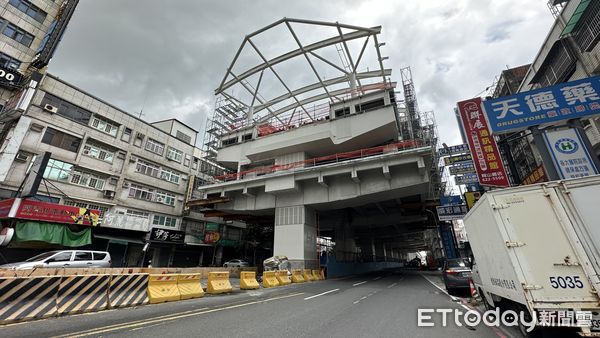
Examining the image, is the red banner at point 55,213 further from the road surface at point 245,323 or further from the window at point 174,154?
the road surface at point 245,323

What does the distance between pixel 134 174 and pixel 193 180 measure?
6.90 m

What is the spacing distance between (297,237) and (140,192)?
17.5 m

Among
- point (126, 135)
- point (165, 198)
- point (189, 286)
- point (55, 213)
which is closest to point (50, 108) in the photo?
point (126, 135)

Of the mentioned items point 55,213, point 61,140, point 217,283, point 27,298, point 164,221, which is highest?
point 61,140

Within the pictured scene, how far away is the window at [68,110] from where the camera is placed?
20156 millimetres

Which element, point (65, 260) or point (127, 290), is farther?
point (65, 260)

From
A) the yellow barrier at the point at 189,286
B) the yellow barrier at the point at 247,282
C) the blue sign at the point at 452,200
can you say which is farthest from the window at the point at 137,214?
the blue sign at the point at 452,200

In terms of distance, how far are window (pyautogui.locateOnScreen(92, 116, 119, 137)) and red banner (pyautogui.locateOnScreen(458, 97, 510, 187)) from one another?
95.2ft

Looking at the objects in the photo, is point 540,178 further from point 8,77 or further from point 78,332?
point 8,77

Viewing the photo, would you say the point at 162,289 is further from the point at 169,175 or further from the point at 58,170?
the point at 169,175

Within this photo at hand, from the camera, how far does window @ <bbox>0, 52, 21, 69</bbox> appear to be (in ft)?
63.7

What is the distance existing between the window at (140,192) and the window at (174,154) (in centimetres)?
466

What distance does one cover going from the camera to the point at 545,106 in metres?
8.61

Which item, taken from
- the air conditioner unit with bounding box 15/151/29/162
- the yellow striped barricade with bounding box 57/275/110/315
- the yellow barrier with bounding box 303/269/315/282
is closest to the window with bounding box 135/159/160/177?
the air conditioner unit with bounding box 15/151/29/162
